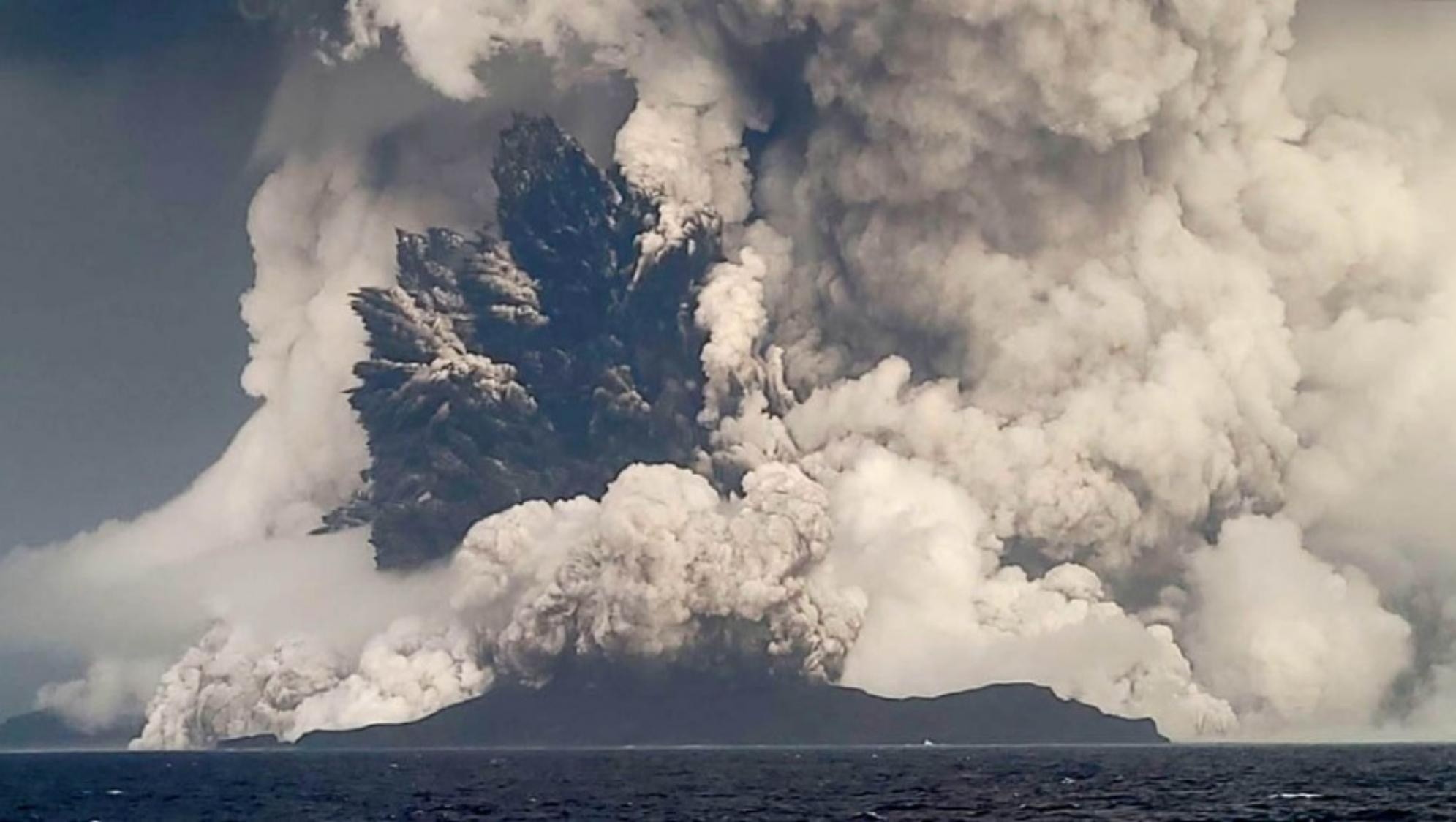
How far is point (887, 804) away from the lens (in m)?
154

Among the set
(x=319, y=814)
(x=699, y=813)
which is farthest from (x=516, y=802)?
(x=699, y=813)

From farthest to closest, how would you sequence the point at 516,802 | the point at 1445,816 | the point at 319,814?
1. the point at 516,802
2. the point at 319,814
3. the point at 1445,816

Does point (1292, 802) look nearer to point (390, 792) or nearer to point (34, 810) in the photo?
point (390, 792)

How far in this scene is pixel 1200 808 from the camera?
464 feet

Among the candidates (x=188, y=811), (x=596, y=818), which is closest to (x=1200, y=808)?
(x=596, y=818)

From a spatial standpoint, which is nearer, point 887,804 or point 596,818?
point 596,818

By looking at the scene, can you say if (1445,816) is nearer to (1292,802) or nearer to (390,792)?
(1292,802)

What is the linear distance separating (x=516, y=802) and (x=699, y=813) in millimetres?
29914

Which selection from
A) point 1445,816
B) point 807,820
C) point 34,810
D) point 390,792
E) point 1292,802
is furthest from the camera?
point 390,792

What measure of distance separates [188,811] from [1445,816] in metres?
110

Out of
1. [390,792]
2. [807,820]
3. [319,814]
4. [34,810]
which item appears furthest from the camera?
[390,792]

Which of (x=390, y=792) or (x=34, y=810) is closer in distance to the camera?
(x=34, y=810)

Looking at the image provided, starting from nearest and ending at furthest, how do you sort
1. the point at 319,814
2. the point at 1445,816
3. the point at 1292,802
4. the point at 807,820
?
the point at 1445,816
the point at 807,820
the point at 1292,802
the point at 319,814

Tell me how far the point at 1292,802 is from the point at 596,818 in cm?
5581
